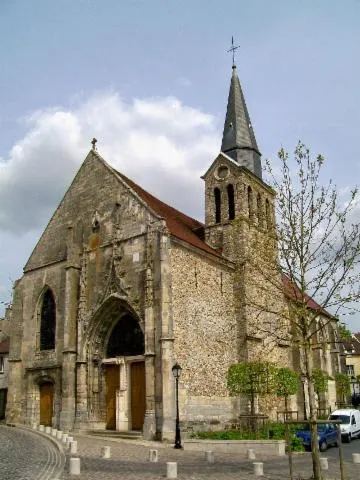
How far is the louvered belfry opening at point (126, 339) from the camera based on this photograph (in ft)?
79.3

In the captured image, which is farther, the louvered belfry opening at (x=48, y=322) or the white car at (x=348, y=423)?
the louvered belfry opening at (x=48, y=322)

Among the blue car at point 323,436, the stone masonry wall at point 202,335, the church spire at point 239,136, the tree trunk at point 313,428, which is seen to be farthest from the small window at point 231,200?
the tree trunk at point 313,428

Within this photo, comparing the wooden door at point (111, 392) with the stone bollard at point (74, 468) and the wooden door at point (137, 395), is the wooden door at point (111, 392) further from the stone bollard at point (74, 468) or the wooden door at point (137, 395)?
the stone bollard at point (74, 468)

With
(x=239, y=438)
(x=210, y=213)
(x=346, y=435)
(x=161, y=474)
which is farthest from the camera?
(x=210, y=213)

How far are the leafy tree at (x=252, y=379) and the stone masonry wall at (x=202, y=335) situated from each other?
5.62ft

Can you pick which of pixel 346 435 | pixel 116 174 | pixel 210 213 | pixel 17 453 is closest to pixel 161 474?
pixel 17 453

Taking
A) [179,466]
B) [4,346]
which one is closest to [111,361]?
[179,466]

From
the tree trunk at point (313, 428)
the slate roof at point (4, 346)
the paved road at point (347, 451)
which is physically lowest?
the paved road at point (347, 451)

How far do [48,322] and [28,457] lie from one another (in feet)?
43.5

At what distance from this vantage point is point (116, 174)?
26.5 m

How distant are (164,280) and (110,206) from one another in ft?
19.9

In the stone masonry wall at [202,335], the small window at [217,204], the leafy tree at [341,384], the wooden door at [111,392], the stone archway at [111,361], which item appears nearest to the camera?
the stone masonry wall at [202,335]

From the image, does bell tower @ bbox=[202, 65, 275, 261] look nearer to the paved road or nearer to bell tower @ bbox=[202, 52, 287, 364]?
bell tower @ bbox=[202, 52, 287, 364]

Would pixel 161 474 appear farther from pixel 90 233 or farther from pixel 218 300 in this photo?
pixel 90 233
